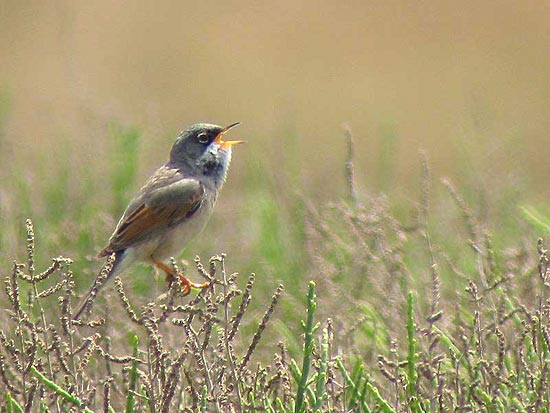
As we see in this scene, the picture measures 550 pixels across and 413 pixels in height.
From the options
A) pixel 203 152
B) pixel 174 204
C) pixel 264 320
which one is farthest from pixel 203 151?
pixel 264 320

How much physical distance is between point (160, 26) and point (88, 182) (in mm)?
11335

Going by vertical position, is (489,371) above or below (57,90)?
above

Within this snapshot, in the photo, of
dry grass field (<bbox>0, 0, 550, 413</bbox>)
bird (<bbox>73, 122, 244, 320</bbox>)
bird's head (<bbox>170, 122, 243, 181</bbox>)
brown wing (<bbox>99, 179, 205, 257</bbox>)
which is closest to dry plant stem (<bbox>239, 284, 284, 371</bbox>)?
dry grass field (<bbox>0, 0, 550, 413</bbox>)

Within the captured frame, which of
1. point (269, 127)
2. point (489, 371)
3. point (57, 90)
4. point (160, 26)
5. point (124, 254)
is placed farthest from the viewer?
point (160, 26)

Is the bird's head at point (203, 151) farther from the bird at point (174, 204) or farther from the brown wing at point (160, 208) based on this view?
the brown wing at point (160, 208)

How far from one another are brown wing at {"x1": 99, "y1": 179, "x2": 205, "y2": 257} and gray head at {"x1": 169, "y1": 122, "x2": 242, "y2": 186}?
113mm

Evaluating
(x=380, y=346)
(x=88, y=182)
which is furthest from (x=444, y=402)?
(x=88, y=182)

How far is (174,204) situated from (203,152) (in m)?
0.32

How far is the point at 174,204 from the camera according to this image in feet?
19.5

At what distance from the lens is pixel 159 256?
5961 mm

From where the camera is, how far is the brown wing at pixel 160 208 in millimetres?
5816

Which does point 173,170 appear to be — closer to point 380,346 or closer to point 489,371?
point 380,346

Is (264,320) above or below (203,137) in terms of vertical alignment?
above

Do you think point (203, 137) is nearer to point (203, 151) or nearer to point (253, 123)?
point (203, 151)
